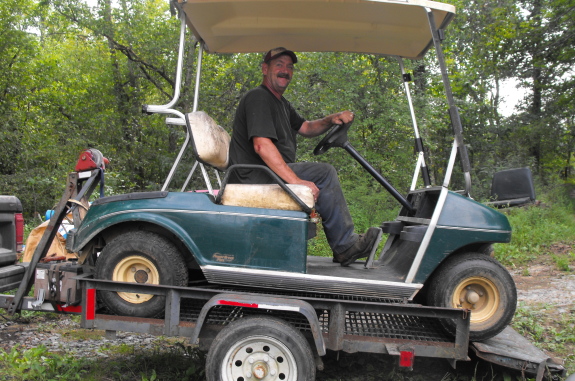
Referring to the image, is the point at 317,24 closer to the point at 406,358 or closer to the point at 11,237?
the point at 406,358

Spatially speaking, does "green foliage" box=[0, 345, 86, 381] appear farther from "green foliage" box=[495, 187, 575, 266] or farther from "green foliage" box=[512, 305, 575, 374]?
"green foliage" box=[495, 187, 575, 266]

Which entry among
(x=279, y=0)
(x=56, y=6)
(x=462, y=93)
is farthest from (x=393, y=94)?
(x=56, y=6)

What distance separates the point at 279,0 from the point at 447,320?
8.14ft

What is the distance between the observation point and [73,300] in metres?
3.18

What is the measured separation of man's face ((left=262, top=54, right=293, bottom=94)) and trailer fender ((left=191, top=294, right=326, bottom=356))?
178cm

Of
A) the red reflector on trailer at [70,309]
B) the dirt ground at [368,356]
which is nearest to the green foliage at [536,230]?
the dirt ground at [368,356]

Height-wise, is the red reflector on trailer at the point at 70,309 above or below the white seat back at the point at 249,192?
below

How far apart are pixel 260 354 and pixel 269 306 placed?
0.29 meters

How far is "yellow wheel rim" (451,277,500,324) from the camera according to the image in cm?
305

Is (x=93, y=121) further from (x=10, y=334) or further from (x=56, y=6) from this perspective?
(x=10, y=334)

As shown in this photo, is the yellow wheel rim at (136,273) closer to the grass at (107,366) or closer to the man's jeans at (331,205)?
the grass at (107,366)

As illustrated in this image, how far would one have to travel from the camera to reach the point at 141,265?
3117mm

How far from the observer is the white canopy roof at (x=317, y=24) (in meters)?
3.28

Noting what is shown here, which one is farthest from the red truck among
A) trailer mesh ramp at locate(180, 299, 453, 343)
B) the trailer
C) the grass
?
trailer mesh ramp at locate(180, 299, 453, 343)
